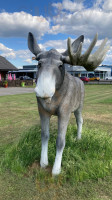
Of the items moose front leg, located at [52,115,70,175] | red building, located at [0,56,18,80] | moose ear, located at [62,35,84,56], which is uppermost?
red building, located at [0,56,18,80]

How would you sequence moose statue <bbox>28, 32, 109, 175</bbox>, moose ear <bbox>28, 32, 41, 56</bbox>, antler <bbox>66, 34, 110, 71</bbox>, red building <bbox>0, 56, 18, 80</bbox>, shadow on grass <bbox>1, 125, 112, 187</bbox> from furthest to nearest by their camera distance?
red building <bbox>0, 56, 18, 80</bbox>, shadow on grass <bbox>1, 125, 112, 187</bbox>, moose ear <bbox>28, 32, 41, 56</bbox>, antler <bbox>66, 34, 110, 71</bbox>, moose statue <bbox>28, 32, 109, 175</bbox>

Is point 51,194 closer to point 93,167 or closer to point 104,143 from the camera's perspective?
point 93,167

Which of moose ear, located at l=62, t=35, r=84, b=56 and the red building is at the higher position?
the red building

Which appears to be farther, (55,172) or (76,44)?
(55,172)

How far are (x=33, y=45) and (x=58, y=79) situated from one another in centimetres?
77

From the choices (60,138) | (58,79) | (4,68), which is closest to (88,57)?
(58,79)

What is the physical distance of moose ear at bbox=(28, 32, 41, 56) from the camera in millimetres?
2726

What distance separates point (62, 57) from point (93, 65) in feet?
1.44

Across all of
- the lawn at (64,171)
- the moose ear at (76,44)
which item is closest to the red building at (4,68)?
the lawn at (64,171)

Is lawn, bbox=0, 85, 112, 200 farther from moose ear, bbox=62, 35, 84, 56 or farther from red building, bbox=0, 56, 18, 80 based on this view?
red building, bbox=0, 56, 18, 80

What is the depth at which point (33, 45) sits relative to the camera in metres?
2.76

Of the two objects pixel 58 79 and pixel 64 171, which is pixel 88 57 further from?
pixel 64 171

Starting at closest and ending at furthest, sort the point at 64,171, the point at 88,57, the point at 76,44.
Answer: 1. the point at 88,57
2. the point at 76,44
3. the point at 64,171

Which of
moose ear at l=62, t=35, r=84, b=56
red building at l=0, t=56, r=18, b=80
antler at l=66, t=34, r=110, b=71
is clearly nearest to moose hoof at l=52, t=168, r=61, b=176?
antler at l=66, t=34, r=110, b=71
